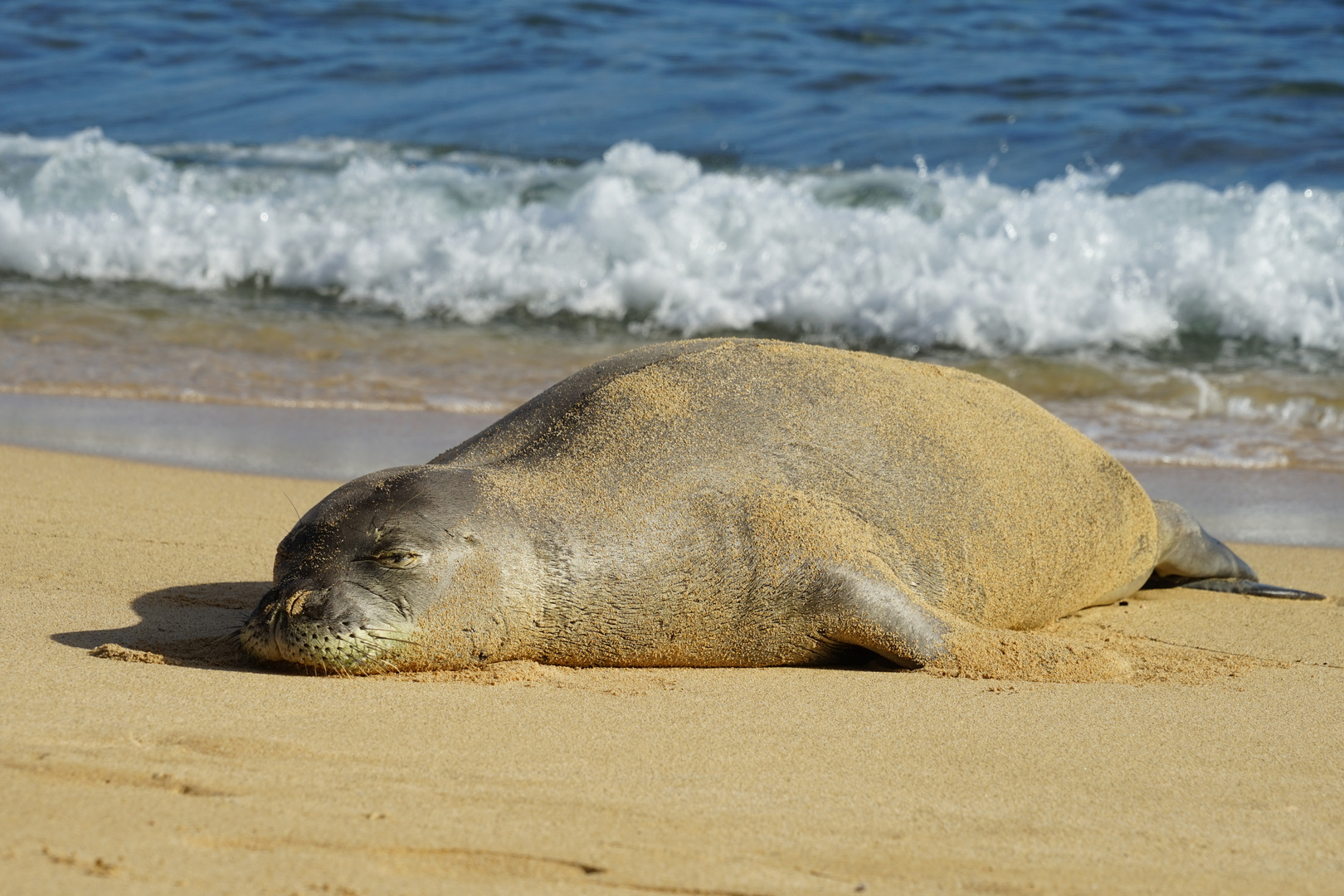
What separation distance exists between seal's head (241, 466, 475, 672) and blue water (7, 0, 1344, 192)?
919cm

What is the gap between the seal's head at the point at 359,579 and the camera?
335cm

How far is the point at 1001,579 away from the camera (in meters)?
4.25

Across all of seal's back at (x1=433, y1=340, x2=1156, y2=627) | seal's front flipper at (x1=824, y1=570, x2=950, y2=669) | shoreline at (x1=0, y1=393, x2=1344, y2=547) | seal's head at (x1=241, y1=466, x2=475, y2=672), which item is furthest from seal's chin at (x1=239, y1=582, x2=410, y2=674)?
shoreline at (x1=0, y1=393, x2=1344, y2=547)

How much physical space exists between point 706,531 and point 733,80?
12.1 meters

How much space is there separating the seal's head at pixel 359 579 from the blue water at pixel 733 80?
30.1 feet

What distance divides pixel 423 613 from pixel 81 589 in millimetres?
1321

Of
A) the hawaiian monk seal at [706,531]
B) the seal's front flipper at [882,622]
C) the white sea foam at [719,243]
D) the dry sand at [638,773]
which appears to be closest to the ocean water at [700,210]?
the white sea foam at [719,243]

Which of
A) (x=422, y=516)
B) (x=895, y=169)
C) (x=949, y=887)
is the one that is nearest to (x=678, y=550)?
(x=422, y=516)

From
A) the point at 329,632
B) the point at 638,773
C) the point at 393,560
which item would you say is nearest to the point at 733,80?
the point at 393,560

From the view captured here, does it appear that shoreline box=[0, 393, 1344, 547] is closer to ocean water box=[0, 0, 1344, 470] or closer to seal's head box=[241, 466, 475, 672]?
ocean water box=[0, 0, 1344, 470]

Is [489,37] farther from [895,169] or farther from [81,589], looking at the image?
[81,589]

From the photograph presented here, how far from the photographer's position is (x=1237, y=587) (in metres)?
4.95

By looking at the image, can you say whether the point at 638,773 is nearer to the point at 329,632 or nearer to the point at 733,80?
the point at 329,632

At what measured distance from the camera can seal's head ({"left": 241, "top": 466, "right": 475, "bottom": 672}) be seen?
335 centimetres
